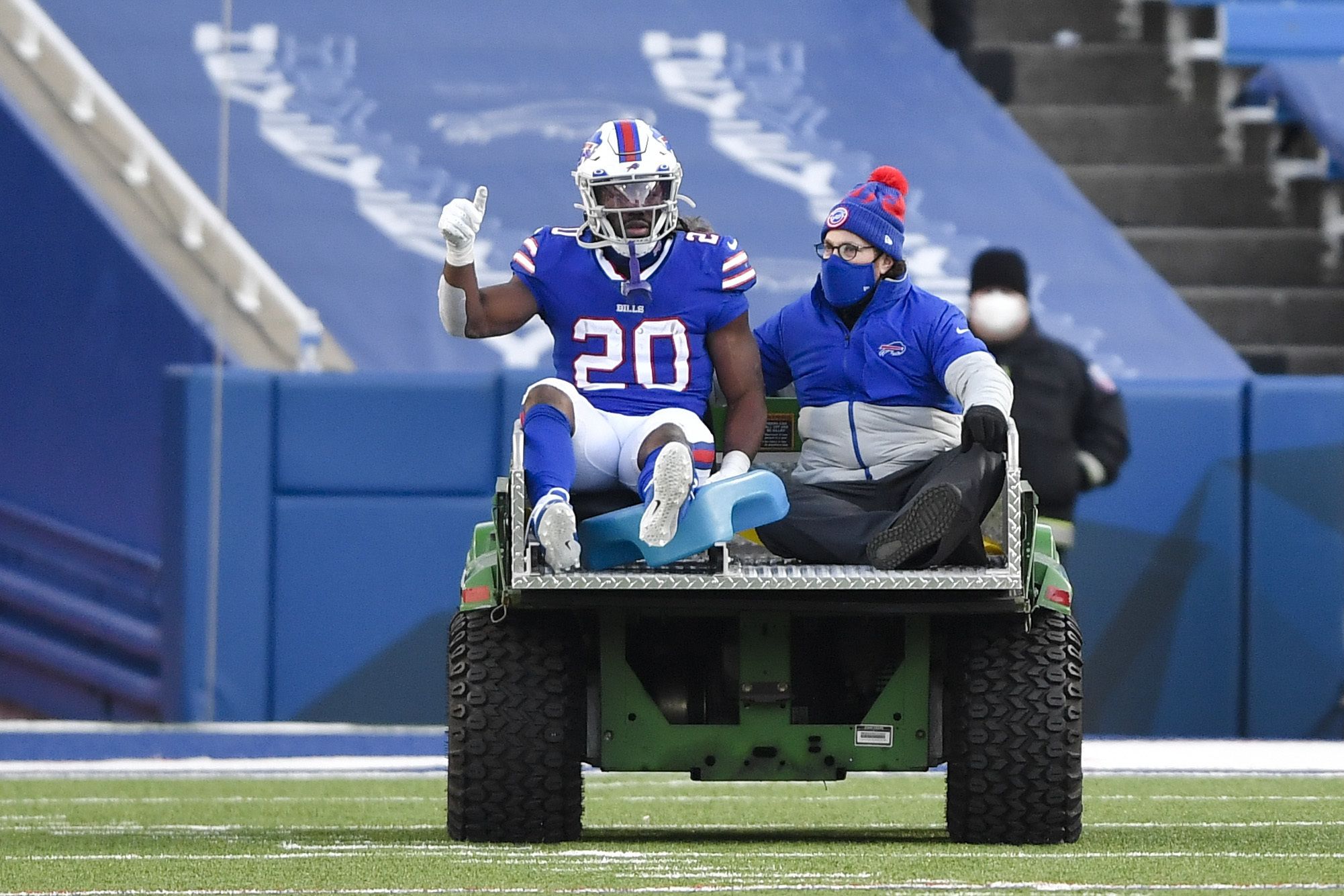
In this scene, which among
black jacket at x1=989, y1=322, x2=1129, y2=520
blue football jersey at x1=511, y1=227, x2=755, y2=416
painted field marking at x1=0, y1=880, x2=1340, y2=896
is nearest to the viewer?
painted field marking at x1=0, y1=880, x2=1340, y2=896

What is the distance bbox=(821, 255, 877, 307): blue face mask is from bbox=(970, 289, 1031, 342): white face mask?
3.79 metres

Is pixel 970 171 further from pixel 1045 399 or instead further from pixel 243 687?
pixel 243 687

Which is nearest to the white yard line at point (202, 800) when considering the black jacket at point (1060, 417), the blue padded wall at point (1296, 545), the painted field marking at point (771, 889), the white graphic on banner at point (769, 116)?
the black jacket at point (1060, 417)

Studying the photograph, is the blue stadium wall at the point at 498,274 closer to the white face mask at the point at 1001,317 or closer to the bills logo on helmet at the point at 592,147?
the white face mask at the point at 1001,317

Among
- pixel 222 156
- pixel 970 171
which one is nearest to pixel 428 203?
pixel 222 156

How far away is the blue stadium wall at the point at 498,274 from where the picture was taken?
10.8 meters

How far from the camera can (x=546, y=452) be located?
18.4 feet

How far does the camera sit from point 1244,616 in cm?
1102

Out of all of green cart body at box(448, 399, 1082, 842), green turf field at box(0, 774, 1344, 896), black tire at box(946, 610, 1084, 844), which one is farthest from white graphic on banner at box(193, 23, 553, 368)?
black tire at box(946, 610, 1084, 844)

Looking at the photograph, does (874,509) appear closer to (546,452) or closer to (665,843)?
(546,452)

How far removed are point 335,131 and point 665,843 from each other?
8.27 metres

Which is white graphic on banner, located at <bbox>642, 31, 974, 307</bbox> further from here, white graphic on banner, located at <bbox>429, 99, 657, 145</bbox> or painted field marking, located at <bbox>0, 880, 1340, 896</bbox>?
painted field marking, located at <bbox>0, 880, 1340, 896</bbox>

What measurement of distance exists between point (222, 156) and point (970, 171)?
12.6 ft

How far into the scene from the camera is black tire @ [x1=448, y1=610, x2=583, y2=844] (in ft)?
19.0
